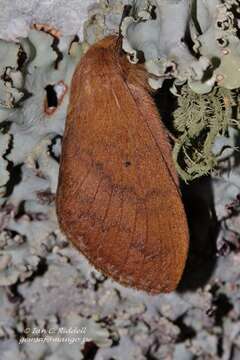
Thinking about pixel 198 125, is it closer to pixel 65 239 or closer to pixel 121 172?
pixel 121 172

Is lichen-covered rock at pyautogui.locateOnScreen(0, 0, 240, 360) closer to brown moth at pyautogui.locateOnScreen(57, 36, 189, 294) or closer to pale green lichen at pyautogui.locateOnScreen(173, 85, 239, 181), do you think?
pale green lichen at pyautogui.locateOnScreen(173, 85, 239, 181)

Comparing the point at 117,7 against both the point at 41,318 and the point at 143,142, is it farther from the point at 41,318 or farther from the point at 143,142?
the point at 41,318

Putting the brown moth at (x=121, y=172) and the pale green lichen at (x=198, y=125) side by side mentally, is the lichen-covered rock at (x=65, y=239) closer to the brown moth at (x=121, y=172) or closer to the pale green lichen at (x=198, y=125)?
the pale green lichen at (x=198, y=125)

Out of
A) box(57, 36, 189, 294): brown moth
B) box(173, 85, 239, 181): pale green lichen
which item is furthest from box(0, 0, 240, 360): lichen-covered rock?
box(57, 36, 189, 294): brown moth

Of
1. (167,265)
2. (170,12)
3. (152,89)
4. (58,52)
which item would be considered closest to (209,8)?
(170,12)

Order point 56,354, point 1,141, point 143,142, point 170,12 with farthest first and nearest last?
point 56,354
point 1,141
point 143,142
point 170,12

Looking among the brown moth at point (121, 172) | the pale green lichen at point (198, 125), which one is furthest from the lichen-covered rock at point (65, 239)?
the brown moth at point (121, 172)
